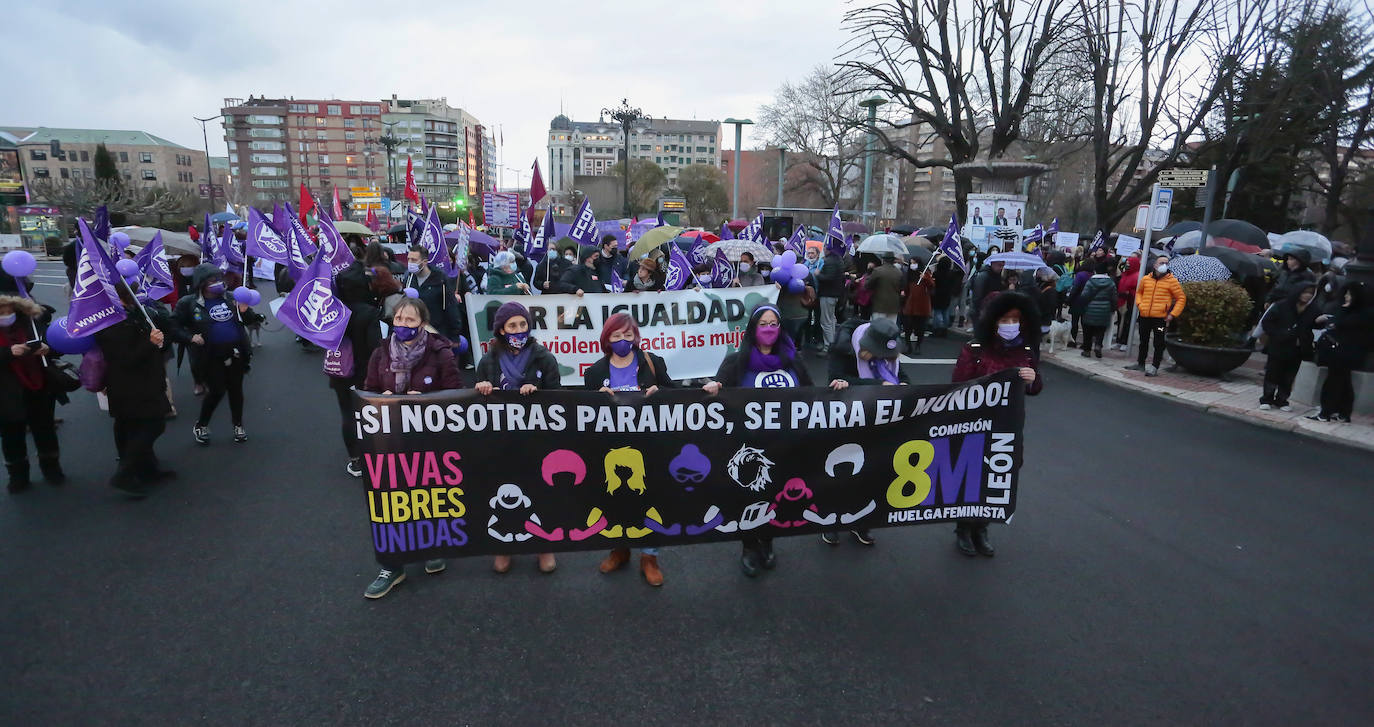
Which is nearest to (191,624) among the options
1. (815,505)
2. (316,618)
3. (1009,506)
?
(316,618)

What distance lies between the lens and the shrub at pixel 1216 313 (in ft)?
31.9

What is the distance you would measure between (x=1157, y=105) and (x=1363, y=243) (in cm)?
1504

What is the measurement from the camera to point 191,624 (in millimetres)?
3705

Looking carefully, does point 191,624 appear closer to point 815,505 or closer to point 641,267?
point 815,505

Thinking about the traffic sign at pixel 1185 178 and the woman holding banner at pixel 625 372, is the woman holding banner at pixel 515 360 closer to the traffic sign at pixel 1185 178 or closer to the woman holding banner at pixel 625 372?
the woman holding banner at pixel 625 372

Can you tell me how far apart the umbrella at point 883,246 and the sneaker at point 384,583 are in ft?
30.3

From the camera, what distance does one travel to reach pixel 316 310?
528cm

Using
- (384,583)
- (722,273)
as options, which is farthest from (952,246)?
(384,583)

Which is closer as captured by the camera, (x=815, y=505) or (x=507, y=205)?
(x=815, y=505)

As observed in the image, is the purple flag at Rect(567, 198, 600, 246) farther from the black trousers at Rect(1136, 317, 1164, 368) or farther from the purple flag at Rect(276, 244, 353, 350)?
the black trousers at Rect(1136, 317, 1164, 368)

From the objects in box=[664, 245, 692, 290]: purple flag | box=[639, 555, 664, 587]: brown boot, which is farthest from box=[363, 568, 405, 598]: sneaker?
box=[664, 245, 692, 290]: purple flag

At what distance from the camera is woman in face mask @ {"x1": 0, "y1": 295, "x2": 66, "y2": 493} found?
5160 millimetres

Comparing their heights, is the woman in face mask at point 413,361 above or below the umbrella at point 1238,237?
below

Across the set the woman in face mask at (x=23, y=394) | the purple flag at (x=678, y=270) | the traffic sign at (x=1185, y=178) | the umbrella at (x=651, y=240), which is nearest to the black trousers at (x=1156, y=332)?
the traffic sign at (x=1185, y=178)
